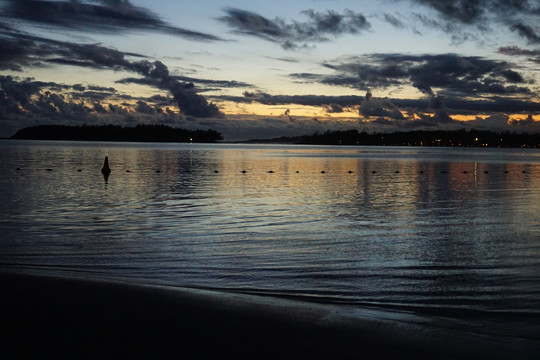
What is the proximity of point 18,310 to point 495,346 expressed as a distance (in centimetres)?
658

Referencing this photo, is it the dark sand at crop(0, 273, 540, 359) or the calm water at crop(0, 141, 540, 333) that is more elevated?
the dark sand at crop(0, 273, 540, 359)

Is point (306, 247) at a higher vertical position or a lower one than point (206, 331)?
A: lower

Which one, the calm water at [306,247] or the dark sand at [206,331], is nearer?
the dark sand at [206,331]

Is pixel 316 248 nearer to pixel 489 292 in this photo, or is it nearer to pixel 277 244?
pixel 277 244

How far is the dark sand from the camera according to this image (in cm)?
580

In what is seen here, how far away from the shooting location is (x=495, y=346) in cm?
629

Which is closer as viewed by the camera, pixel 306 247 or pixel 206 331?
pixel 206 331

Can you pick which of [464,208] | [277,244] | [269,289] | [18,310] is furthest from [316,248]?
[464,208]

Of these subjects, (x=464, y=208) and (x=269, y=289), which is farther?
(x=464, y=208)

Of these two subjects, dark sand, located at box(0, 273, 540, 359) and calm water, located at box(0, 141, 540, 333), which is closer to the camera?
dark sand, located at box(0, 273, 540, 359)

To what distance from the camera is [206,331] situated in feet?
21.2

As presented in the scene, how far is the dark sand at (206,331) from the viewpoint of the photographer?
19.0ft

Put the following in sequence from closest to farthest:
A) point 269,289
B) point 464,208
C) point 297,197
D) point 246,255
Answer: point 269,289 → point 246,255 → point 464,208 → point 297,197

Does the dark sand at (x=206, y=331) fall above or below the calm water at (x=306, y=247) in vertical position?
Answer: above
